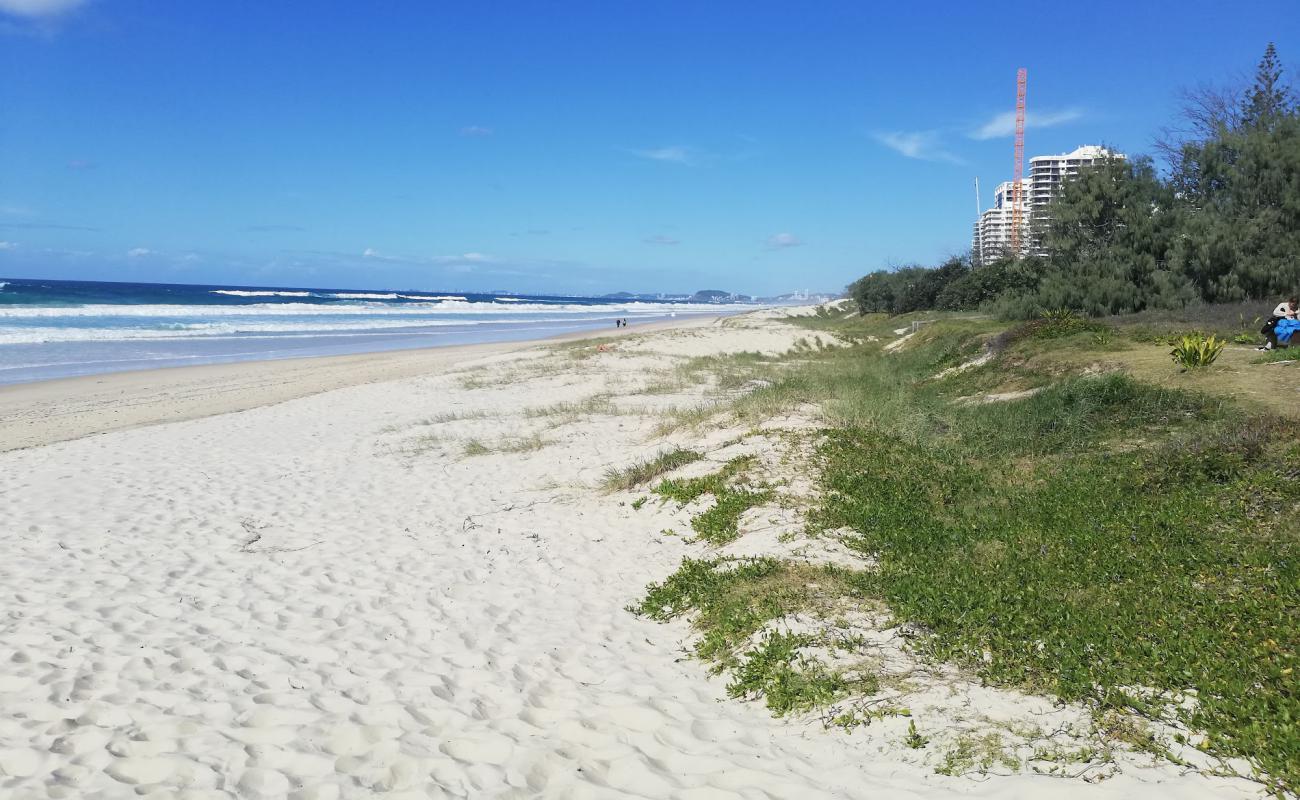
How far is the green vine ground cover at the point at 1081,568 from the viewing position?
452 centimetres

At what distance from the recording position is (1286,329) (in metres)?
12.9

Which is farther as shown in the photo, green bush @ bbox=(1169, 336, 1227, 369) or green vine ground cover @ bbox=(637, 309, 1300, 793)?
green bush @ bbox=(1169, 336, 1227, 369)

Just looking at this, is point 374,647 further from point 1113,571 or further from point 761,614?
point 1113,571

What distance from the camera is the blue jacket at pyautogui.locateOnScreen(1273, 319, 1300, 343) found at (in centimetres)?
1282

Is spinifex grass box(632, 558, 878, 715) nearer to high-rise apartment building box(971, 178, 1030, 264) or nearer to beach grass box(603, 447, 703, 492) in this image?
beach grass box(603, 447, 703, 492)

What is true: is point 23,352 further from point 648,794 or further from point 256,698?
point 648,794

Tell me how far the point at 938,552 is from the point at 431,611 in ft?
14.5

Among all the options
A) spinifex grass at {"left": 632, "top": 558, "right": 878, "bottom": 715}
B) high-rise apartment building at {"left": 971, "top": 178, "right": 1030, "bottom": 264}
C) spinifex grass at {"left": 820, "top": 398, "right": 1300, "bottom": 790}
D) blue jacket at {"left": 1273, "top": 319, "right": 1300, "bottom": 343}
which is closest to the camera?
spinifex grass at {"left": 820, "top": 398, "right": 1300, "bottom": 790}

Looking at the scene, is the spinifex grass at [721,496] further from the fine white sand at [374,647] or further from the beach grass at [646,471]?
the beach grass at [646,471]

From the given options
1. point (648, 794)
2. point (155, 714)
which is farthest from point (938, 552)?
point (155, 714)

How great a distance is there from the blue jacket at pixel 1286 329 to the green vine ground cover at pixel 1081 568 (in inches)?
156

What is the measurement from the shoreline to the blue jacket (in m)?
20.5

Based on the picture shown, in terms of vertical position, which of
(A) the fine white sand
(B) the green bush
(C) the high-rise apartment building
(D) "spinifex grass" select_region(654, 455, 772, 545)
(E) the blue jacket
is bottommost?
(A) the fine white sand

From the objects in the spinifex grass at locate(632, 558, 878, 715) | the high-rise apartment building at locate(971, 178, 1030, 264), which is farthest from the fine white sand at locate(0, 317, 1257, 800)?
the high-rise apartment building at locate(971, 178, 1030, 264)
